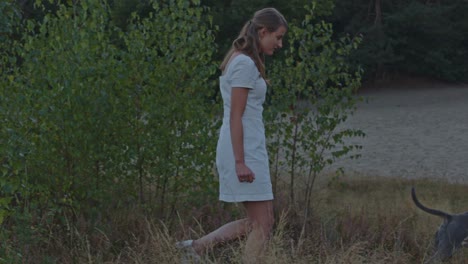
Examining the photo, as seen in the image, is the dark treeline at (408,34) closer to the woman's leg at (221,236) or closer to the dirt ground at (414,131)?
the dirt ground at (414,131)

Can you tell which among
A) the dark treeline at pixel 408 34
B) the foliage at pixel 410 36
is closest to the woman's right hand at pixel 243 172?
the dark treeline at pixel 408 34

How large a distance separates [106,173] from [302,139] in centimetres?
207

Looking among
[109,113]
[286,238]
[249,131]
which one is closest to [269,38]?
[249,131]

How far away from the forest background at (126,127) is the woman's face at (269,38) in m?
1.32

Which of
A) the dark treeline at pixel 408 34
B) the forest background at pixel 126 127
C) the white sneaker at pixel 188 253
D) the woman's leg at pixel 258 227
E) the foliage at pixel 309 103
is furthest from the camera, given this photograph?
the dark treeline at pixel 408 34

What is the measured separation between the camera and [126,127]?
6902 mm

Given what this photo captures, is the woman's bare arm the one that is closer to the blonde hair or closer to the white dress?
the white dress

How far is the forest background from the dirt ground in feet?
3.18

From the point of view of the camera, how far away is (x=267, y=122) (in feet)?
26.0

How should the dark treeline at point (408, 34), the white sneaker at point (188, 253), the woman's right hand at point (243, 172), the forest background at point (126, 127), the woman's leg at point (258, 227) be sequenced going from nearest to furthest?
the woman's right hand at point (243, 172) < the woman's leg at point (258, 227) < the white sneaker at point (188, 253) < the forest background at point (126, 127) < the dark treeline at point (408, 34)

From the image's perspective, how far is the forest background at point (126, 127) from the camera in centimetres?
625

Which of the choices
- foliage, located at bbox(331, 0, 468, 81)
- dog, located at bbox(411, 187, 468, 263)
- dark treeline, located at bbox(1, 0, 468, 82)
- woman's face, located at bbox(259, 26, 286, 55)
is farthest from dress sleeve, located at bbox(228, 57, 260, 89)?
foliage, located at bbox(331, 0, 468, 81)

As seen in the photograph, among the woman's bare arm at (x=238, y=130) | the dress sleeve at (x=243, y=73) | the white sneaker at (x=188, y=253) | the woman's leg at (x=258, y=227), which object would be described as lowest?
the white sneaker at (x=188, y=253)

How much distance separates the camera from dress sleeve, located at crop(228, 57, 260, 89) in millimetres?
5062
